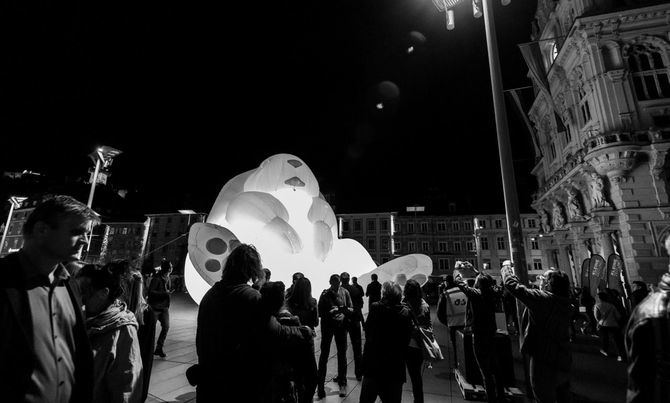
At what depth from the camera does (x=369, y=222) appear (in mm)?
48500

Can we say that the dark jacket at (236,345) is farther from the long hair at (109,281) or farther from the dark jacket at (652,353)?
the dark jacket at (652,353)

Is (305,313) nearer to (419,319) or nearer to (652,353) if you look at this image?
(419,319)

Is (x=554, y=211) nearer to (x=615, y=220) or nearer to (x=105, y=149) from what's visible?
(x=615, y=220)

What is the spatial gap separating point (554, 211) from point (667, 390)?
29.3m

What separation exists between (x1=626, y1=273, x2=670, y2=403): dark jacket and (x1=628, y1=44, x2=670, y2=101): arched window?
2399 centimetres

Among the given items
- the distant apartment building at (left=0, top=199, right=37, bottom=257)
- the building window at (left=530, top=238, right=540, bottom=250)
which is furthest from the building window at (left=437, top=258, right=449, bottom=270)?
the distant apartment building at (left=0, top=199, right=37, bottom=257)

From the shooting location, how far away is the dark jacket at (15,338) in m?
1.45

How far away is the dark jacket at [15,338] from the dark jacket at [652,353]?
146 inches

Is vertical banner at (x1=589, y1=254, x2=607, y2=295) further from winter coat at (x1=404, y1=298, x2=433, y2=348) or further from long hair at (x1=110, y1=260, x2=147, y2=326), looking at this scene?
long hair at (x1=110, y1=260, x2=147, y2=326)

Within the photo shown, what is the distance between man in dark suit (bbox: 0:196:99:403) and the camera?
1.50 m

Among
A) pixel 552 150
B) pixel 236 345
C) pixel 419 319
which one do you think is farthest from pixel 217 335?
pixel 552 150

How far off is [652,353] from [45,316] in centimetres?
404

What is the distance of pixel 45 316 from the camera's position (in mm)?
1695

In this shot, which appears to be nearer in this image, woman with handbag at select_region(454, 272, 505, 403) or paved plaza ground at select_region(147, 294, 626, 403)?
woman with handbag at select_region(454, 272, 505, 403)
